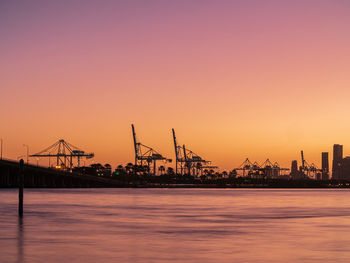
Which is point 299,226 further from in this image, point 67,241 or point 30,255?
point 30,255

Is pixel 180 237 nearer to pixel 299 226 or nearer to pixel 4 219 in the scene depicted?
pixel 299 226

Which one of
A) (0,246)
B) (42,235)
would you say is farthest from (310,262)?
(42,235)

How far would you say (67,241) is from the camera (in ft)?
102

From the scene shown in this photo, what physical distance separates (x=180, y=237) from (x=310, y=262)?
11.3 metres

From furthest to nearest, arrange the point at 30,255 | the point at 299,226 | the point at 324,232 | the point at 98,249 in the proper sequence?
the point at 299,226
the point at 324,232
the point at 98,249
the point at 30,255

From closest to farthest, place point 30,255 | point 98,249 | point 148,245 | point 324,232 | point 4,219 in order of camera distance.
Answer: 1. point 30,255
2. point 98,249
3. point 148,245
4. point 324,232
5. point 4,219

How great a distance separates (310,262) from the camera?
24.4 metres

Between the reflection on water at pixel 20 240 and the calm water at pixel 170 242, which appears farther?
the calm water at pixel 170 242

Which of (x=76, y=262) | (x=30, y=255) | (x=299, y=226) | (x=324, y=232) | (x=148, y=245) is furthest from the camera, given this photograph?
(x=299, y=226)

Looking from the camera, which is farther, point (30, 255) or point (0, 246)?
point (0, 246)

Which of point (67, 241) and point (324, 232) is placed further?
point (324, 232)

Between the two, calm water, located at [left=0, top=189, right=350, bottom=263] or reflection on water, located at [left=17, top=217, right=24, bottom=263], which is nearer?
reflection on water, located at [left=17, top=217, right=24, bottom=263]

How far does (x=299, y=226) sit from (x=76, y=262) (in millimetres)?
24180

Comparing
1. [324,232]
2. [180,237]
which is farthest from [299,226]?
[180,237]
